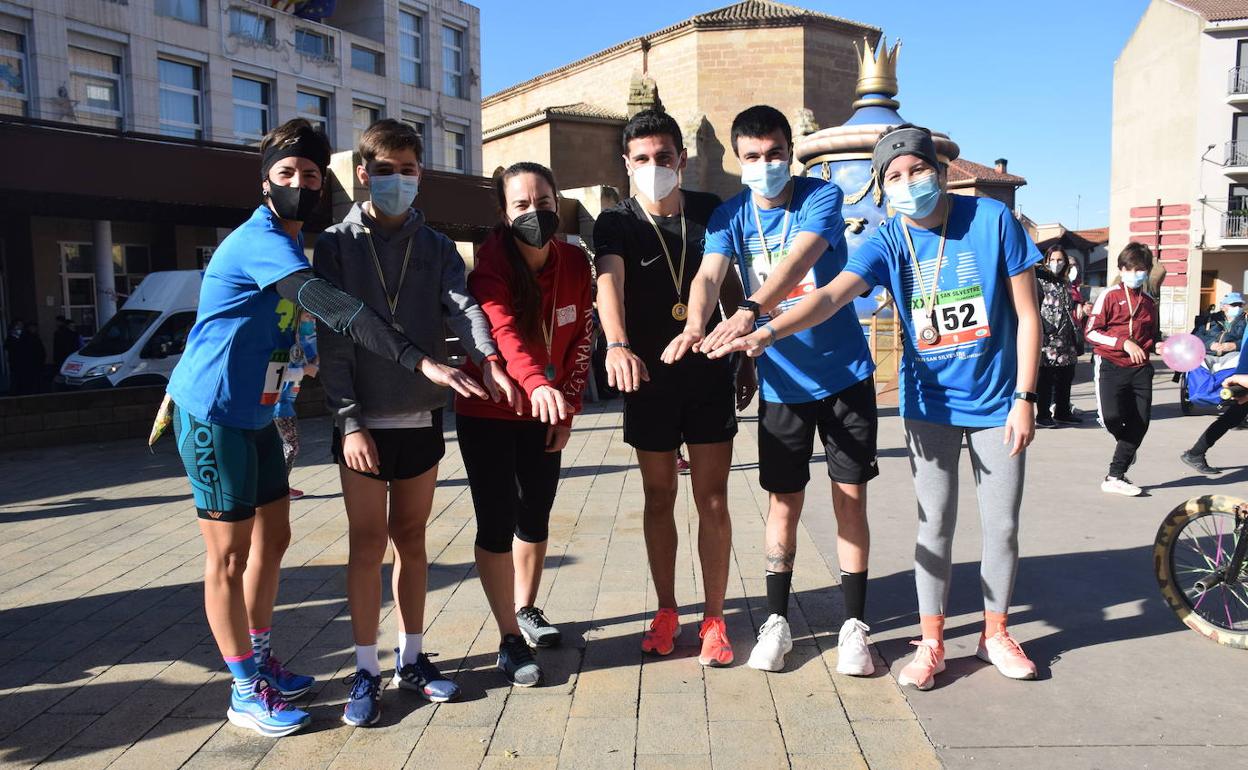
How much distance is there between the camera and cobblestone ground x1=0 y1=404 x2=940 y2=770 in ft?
9.46

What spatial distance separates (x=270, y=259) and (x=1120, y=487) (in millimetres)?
6581

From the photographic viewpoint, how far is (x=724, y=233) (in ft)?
11.6

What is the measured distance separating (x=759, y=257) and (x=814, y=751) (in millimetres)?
1845

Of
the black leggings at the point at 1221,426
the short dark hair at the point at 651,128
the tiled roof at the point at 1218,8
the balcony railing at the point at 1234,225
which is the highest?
the tiled roof at the point at 1218,8

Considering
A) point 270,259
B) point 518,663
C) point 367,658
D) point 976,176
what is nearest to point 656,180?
point 270,259

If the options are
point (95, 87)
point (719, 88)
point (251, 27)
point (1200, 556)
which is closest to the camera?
point (1200, 556)

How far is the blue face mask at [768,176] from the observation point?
11.4 ft

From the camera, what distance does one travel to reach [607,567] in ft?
16.5

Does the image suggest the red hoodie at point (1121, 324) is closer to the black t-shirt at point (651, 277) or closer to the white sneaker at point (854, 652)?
the white sneaker at point (854, 652)

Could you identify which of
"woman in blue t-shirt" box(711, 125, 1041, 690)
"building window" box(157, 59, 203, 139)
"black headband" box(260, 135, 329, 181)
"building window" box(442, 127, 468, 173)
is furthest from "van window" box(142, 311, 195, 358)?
"building window" box(442, 127, 468, 173)

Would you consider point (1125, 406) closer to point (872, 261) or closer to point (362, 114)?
point (872, 261)

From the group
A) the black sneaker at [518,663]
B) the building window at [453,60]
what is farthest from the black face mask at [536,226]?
the building window at [453,60]

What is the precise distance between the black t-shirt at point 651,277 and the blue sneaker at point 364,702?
156 cm

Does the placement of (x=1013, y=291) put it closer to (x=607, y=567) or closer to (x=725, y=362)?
(x=725, y=362)
